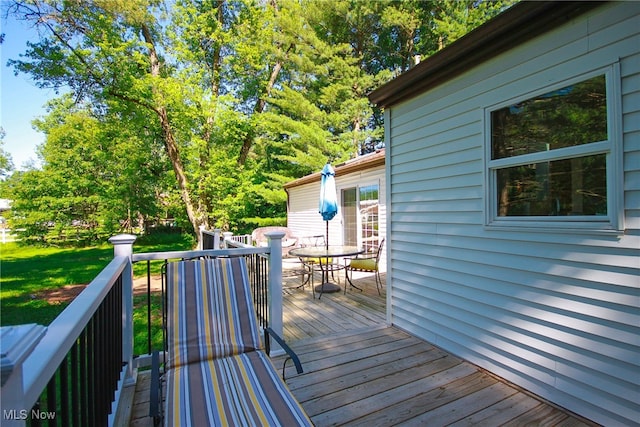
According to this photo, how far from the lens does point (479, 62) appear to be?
3.00 meters

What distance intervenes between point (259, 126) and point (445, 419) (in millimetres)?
14509

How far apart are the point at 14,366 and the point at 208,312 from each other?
2033 millimetres

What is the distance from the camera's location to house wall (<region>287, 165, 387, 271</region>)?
7.52m

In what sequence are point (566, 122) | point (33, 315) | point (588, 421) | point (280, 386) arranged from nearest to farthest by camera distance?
point (280, 386), point (588, 421), point (566, 122), point (33, 315)

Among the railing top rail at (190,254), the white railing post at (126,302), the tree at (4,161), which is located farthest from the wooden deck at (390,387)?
the tree at (4,161)

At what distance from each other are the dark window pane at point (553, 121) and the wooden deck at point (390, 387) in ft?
6.80

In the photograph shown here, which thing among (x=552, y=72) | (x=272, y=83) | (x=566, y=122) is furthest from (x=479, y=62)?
(x=272, y=83)

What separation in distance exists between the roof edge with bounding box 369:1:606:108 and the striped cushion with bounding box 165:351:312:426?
129 inches

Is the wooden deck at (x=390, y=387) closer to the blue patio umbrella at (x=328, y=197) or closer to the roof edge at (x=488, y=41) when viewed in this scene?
the blue patio umbrella at (x=328, y=197)

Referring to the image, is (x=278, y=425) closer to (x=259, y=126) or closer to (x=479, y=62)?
(x=479, y=62)

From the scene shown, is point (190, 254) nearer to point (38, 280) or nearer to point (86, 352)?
point (86, 352)

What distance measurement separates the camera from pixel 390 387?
2.66 metres

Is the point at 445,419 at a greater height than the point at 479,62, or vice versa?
the point at 479,62

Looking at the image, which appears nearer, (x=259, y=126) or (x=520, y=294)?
(x=520, y=294)
